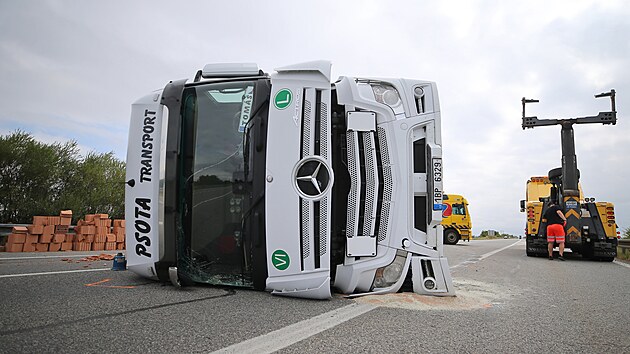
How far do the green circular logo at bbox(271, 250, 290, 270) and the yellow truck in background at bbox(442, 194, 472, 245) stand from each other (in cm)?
1847

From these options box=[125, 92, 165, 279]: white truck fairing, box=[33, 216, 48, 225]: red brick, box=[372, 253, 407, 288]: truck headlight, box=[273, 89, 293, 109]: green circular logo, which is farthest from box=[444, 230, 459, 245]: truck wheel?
box=[125, 92, 165, 279]: white truck fairing

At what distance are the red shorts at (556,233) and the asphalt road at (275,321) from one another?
722 cm

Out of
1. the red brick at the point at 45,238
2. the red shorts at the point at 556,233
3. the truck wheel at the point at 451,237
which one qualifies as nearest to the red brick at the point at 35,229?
the red brick at the point at 45,238

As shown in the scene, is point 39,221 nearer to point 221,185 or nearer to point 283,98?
point 221,185

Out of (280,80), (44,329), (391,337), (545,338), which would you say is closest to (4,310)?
(44,329)

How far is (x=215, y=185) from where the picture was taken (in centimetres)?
365

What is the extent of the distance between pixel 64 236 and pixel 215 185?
837 cm

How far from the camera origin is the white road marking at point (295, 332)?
2.03 m

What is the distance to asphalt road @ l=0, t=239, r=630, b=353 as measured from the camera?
2.10m

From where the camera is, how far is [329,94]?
3.63 meters

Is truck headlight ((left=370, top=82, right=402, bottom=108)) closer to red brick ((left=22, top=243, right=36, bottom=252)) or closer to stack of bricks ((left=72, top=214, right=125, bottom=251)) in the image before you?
red brick ((left=22, top=243, right=36, bottom=252))

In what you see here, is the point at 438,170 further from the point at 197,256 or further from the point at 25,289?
the point at 25,289

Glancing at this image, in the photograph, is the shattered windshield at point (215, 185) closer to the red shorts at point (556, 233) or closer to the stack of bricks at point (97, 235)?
the stack of bricks at point (97, 235)

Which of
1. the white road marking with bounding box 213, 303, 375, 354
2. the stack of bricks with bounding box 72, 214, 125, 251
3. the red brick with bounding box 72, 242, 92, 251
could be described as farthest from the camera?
the stack of bricks with bounding box 72, 214, 125, 251
